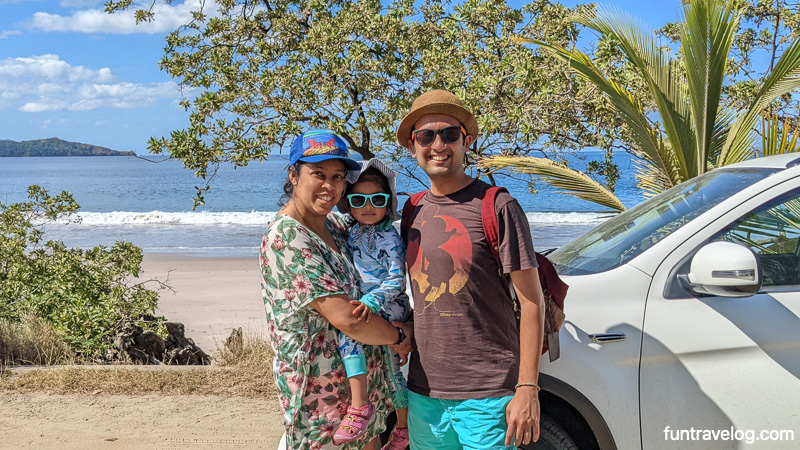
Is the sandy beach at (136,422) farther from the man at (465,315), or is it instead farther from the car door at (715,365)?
the car door at (715,365)

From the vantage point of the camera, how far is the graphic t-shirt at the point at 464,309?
8.18 feet

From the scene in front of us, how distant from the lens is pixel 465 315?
2.51 m

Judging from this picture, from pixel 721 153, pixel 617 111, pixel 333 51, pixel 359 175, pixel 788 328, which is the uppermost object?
pixel 333 51

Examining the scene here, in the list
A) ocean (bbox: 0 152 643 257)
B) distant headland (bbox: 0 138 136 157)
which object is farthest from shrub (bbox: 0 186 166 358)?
distant headland (bbox: 0 138 136 157)

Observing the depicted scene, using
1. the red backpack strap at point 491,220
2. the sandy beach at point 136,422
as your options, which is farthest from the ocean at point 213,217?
the red backpack strap at point 491,220

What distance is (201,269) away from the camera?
17.4m

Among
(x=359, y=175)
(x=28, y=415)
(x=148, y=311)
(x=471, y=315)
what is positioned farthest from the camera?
(x=148, y=311)

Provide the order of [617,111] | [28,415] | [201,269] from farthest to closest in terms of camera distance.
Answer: [201,269], [617,111], [28,415]

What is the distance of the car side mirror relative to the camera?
2.59 m

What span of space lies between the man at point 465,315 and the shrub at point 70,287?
4917 millimetres

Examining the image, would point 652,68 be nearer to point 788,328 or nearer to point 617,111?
point 617,111

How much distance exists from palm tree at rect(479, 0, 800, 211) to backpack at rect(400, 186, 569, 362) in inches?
111

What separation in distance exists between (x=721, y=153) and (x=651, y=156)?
0.54 m

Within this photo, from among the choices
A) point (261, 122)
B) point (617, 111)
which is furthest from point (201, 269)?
point (617, 111)
